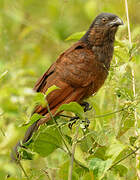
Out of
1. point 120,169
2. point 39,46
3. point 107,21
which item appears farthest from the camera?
point 39,46

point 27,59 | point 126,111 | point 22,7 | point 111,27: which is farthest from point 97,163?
point 22,7

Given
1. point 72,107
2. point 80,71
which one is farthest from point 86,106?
point 72,107

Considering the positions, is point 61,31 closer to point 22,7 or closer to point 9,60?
point 9,60

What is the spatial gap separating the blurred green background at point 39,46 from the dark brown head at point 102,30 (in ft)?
0.23

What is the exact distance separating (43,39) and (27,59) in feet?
3.10

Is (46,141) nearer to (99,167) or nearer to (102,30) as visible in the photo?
(99,167)

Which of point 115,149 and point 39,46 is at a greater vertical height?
point 115,149

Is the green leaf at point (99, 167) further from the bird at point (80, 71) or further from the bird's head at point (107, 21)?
the bird's head at point (107, 21)

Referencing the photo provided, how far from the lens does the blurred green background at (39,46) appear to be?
1.41 metres

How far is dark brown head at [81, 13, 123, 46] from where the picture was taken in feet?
10.8

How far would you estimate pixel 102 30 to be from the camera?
341 centimetres

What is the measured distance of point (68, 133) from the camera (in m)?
2.41

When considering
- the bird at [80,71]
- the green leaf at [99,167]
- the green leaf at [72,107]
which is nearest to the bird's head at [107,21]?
the bird at [80,71]

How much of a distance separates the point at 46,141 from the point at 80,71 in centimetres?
112
